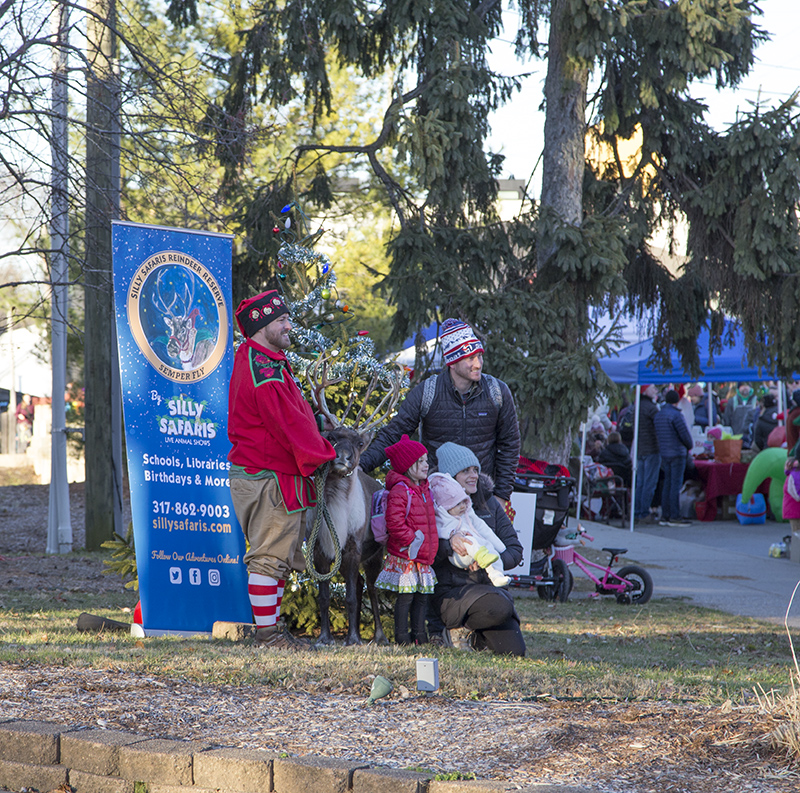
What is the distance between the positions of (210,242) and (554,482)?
4.72 metres

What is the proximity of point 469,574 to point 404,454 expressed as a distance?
2.94ft

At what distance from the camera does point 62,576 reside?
11180mm

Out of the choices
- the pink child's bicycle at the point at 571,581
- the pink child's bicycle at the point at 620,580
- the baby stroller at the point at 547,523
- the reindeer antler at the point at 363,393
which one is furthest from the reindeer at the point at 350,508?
the pink child's bicycle at the point at 620,580

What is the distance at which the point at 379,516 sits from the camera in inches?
275

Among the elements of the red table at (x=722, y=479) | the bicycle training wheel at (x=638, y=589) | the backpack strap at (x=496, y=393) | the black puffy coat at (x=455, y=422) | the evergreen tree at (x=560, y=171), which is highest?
the evergreen tree at (x=560, y=171)

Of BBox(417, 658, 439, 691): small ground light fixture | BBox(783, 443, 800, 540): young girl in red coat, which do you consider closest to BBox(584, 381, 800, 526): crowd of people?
BBox(783, 443, 800, 540): young girl in red coat

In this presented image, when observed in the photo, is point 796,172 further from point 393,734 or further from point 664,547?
point 393,734

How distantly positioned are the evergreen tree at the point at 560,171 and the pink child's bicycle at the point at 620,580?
1.34m

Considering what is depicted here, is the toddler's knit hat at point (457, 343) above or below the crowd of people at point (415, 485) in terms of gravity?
above

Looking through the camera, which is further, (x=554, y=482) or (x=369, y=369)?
(x=554, y=482)

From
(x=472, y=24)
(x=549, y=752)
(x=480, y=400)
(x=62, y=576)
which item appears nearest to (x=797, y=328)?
(x=472, y=24)

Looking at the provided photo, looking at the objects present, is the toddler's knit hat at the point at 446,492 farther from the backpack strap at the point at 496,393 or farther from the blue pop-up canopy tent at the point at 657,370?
the blue pop-up canopy tent at the point at 657,370

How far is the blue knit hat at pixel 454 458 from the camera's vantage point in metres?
6.86

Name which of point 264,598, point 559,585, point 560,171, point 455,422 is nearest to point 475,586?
point 455,422
